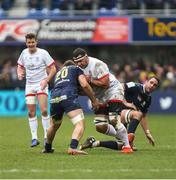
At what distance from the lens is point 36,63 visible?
15812 millimetres

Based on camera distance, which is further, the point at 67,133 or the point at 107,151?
the point at 67,133

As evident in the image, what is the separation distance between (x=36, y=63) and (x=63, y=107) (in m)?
2.50

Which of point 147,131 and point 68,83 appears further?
point 147,131

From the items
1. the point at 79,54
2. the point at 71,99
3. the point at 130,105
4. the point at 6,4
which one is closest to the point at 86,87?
the point at 71,99

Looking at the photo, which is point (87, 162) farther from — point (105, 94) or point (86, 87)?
point (105, 94)

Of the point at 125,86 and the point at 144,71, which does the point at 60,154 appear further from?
the point at 144,71

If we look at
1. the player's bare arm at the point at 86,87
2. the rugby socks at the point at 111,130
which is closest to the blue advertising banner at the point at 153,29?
the rugby socks at the point at 111,130

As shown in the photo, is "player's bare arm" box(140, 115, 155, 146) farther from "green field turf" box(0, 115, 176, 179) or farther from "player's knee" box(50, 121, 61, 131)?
"player's knee" box(50, 121, 61, 131)

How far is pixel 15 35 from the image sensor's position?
33.6 meters

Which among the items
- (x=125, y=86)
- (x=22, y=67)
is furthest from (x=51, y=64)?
(x=125, y=86)

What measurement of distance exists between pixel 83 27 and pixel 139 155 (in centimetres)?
2050

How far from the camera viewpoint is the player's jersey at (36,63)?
15805mm

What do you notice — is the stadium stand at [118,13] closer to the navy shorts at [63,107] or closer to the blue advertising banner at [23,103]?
the blue advertising banner at [23,103]

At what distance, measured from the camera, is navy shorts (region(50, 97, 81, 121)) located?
44.2ft
